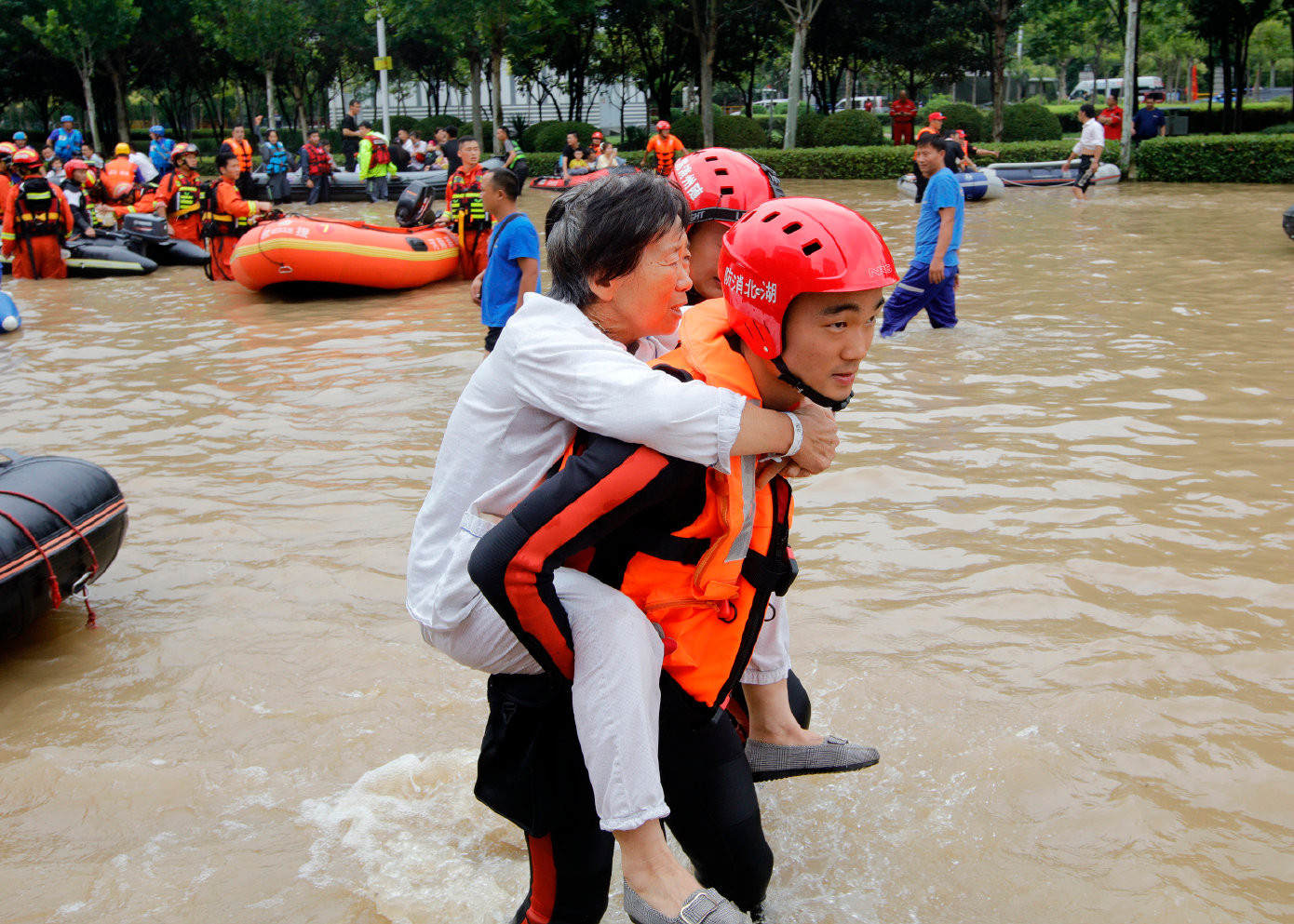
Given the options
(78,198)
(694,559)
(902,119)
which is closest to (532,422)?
(694,559)

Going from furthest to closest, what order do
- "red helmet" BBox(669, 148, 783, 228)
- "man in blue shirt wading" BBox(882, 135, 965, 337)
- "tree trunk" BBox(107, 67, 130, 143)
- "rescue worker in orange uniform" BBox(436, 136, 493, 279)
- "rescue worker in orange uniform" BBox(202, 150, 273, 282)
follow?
1. "tree trunk" BBox(107, 67, 130, 143)
2. "rescue worker in orange uniform" BBox(202, 150, 273, 282)
3. "rescue worker in orange uniform" BBox(436, 136, 493, 279)
4. "man in blue shirt wading" BBox(882, 135, 965, 337)
5. "red helmet" BBox(669, 148, 783, 228)

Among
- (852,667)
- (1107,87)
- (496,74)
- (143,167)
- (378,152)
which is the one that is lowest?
(852,667)

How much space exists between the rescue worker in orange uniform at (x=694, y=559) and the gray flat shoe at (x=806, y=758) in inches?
14.5

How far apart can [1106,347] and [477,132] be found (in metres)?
27.5

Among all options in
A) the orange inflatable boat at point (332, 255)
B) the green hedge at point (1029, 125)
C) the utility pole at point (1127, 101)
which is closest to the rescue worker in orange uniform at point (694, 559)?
the orange inflatable boat at point (332, 255)

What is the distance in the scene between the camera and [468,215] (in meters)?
14.2

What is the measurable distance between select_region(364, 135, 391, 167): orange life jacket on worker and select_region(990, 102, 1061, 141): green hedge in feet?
57.5

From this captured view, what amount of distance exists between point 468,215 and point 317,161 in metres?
14.4

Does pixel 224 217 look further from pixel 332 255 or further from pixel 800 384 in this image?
pixel 800 384

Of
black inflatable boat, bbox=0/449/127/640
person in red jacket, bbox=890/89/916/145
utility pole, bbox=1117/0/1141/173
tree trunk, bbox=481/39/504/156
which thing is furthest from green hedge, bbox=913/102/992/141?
black inflatable boat, bbox=0/449/127/640

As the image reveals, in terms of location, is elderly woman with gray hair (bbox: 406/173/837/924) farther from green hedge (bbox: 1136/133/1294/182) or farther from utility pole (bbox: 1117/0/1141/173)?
utility pole (bbox: 1117/0/1141/173)

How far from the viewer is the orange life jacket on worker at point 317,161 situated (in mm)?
26611

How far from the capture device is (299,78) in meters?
→ 47.6

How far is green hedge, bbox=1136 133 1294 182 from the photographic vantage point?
920 inches
